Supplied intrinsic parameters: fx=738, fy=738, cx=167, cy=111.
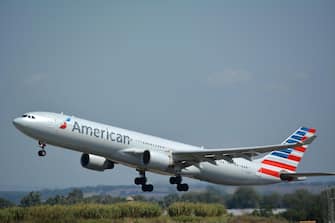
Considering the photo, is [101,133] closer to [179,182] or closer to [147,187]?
[179,182]

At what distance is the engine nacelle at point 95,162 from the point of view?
158ft

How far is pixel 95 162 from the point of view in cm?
4809

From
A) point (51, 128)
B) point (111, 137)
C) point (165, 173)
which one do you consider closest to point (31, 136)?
point (51, 128)

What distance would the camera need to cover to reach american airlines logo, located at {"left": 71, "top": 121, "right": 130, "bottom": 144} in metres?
43.2

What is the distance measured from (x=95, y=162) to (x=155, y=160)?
5219mm

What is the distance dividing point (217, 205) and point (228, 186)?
19.0 ft

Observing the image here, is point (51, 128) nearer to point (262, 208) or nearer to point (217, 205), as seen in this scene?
point (217, 205)

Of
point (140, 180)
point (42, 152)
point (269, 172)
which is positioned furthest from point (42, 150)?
point (269, 172)

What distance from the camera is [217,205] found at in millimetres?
44719

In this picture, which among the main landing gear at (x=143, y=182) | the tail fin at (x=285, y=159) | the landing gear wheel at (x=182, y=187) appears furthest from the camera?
the tail fin at (x=285, y=159)

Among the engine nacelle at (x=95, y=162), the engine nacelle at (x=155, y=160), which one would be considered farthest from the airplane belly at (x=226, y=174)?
the engine nacelle at (x=95, y=162)

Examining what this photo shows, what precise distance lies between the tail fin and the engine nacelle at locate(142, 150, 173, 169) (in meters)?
8.27

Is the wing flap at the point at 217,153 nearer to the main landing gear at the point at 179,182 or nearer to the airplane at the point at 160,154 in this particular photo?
the airplane at the point at 160,154

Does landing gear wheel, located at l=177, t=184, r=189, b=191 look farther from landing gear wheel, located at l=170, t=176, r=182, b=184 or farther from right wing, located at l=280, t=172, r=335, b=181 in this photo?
right wing, located at l=280, t=172, r=335, b=181
